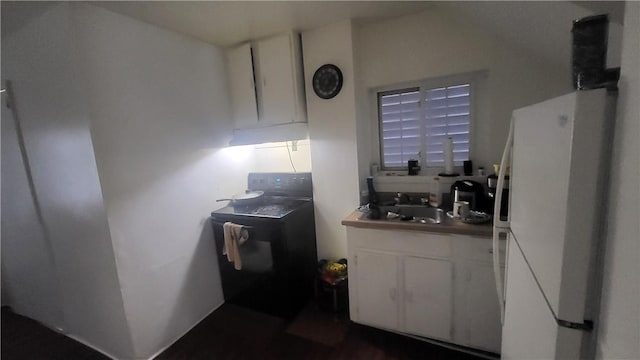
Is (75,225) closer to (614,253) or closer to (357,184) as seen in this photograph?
(357,184)

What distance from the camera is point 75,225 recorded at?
1749 millimetres

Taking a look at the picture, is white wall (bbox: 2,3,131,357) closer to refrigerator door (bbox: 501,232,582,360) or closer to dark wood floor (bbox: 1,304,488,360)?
dark wood floor (bbox: 1,304,488,360)

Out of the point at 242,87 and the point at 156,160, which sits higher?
the point at 242,87

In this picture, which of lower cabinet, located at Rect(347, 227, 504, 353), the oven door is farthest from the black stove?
lower cabinet, located at Rect(347, 227, 504, 353)

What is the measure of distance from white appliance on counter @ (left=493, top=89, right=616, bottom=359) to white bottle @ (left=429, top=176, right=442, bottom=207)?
3.90ft

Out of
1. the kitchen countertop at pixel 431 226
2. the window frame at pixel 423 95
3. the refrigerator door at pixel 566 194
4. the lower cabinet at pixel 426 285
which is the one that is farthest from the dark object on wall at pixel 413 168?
the refrigerator door at pixel 566 194

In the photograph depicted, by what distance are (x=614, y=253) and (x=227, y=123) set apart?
2.57 meters

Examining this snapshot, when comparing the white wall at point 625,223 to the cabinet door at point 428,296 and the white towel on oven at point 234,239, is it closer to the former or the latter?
the cabinet door at point 428,296

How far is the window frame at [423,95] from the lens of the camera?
1.99 metres

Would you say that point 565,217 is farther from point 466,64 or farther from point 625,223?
point 466,64

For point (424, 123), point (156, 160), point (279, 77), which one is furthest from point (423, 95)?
point (156, 160)

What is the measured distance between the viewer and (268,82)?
2293 millimetres

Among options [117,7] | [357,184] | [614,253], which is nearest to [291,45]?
[117,7]

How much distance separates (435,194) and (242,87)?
1.99m
